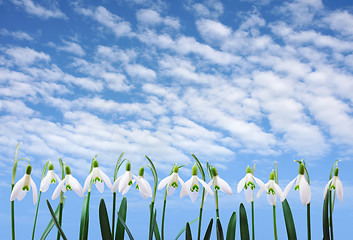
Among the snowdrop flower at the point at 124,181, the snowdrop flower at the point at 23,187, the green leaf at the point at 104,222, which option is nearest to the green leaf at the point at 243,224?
the snowdrop flower at the point at 124,181

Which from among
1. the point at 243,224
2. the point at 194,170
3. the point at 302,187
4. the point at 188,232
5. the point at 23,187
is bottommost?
the point at 188,232

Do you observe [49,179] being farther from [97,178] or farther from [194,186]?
[194,186]

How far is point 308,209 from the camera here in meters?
3.19

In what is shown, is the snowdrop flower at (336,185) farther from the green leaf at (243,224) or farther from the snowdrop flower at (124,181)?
the snowdrop flower at (124,181)

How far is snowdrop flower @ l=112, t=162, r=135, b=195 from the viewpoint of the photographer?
3119 millimetres

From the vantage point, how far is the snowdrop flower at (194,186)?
10.5 feet

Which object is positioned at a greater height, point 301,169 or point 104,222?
point 301,169

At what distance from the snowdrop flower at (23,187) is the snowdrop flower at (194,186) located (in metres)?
1.18

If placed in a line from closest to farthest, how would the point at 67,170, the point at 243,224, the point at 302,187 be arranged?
the point at 302,187 < the point at 67,170 < the point at 243,224

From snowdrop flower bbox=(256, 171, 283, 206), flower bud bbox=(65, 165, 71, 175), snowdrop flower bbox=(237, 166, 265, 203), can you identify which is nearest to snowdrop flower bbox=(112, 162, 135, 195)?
flower bud bbox=(65, 165, 71, 175)

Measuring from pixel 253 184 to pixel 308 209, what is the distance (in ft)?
1.54

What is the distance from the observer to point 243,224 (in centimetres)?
334

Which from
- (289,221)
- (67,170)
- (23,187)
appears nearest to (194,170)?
(289,221)

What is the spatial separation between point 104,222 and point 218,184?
3.09 ft
